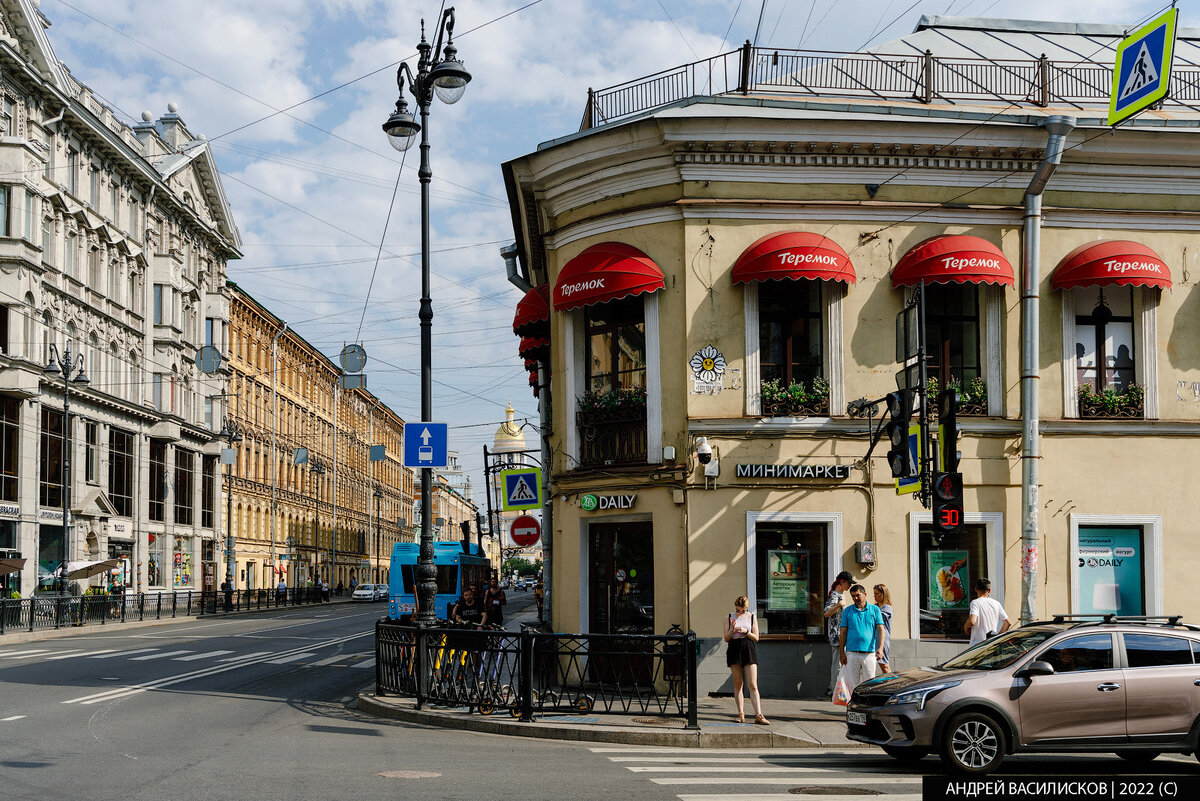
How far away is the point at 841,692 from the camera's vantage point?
1547 centimetres

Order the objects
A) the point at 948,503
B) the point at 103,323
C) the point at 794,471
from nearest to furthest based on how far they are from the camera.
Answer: the point at 948,503 → the point at 794,471 → the point at 103,323

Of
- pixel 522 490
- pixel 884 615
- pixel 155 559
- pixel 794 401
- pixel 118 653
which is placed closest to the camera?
pixel 884 615

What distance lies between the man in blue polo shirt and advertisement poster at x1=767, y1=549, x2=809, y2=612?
2290 mm

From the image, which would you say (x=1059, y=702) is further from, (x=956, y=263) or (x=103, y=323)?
(x=103, y=323)

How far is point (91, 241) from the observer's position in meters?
50.9

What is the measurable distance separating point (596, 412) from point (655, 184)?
3725mm

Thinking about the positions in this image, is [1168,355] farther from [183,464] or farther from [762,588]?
[183,464]

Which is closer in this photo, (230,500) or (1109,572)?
(1109,572)

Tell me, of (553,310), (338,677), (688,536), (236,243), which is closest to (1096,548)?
(688,536)

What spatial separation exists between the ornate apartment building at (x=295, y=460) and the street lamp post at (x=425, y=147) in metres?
44.4

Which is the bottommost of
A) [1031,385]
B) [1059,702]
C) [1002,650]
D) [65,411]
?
[1059,702]

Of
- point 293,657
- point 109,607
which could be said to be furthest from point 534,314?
Result: point 109,607

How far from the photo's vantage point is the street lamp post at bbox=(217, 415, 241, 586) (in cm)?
6662

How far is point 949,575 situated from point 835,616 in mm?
2415
